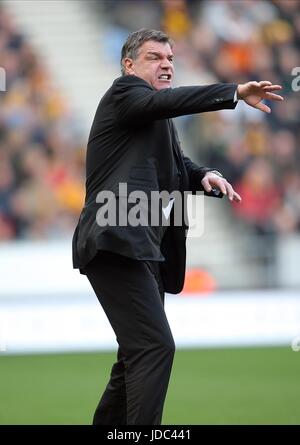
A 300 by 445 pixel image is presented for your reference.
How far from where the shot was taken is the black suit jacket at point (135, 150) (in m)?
4.53

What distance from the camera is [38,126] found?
45.7 ft

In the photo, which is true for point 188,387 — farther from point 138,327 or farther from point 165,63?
point 165,63

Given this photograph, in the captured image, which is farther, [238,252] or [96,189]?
[238,252]

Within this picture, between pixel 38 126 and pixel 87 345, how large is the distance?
3.90 m

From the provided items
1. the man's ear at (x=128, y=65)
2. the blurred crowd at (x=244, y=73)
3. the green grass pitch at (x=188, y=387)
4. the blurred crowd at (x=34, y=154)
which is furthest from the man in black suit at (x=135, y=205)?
the blurred crowd at (x=244, y=73)

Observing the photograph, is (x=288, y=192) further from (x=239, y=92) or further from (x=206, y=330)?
(x=239, y=92)

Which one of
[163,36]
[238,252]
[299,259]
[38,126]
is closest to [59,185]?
[38,126]

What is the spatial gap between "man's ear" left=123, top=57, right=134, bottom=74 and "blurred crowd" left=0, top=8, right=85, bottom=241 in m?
8.16

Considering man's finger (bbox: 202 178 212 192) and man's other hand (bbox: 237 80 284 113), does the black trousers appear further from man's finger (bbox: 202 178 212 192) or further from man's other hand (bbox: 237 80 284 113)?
man's other hand (bbox: 237 80 284 113)

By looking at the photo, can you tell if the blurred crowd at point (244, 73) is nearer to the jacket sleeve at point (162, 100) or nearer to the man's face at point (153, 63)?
the man's face at point (153, 63)

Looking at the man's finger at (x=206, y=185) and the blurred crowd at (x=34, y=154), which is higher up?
the blurred crowd at (x=34, y=154)

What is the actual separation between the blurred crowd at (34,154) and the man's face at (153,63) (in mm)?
8213

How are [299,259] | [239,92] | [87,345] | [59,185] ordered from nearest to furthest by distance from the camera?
[239,92]
[87,345]
[299,259]
[59,185]

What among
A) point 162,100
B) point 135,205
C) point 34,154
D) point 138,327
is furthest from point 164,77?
point 34,154
